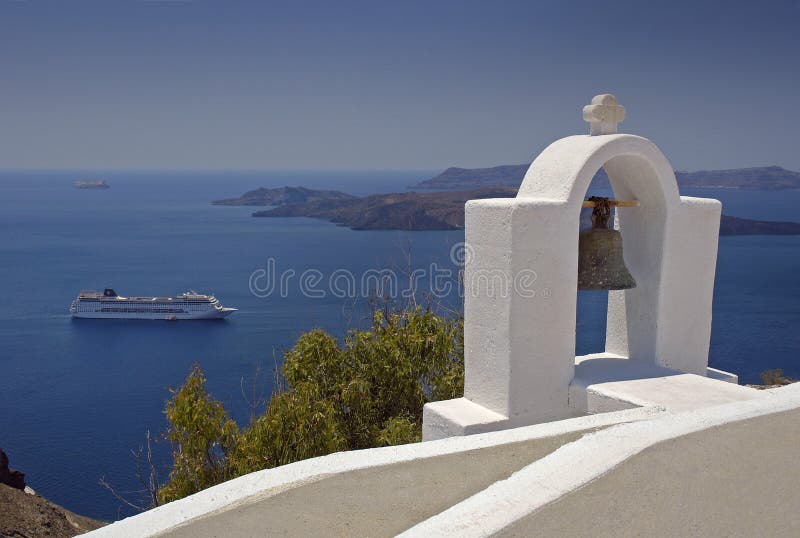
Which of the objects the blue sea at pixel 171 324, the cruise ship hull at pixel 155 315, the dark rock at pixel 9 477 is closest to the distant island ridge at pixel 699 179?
the blue sea at pixel 171 324

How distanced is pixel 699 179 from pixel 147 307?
41509mm

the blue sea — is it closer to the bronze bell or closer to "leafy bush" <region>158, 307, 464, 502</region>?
"leafy bush" <region>158, 307, 464, 502</region>

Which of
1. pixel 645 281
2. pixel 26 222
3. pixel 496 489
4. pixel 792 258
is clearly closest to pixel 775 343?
pixel 792 258

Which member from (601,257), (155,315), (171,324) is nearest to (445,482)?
(601,257)

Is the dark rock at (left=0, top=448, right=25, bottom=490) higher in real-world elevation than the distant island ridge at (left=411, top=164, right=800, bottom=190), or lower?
lower

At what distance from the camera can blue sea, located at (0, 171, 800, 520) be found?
27938 millimetres

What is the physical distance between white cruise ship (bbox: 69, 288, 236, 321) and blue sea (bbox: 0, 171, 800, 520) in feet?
2.28

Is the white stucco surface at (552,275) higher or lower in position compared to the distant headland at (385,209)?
higher

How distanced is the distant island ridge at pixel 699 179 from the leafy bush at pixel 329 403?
126 feet

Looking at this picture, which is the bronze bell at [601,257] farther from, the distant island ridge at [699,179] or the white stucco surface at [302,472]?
the distant island ridge at [699,179]

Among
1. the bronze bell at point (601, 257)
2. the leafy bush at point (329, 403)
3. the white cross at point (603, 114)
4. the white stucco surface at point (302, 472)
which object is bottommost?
the leafy bush at point (329, 403)

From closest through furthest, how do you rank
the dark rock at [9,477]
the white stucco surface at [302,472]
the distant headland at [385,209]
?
the white stucco surface at [302,472]
the dark rock at [9,477]
the distant headland at [385,209]

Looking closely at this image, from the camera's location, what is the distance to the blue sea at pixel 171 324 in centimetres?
2794

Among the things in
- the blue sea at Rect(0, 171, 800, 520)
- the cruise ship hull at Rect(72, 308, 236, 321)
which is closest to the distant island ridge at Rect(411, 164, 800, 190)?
the blue sea at Rect(0, 171, 800, 520)
